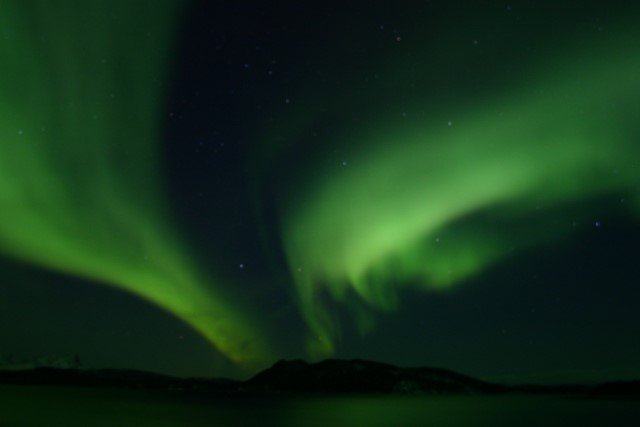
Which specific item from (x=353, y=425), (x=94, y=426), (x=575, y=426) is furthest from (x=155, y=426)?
(x=575, y=426)

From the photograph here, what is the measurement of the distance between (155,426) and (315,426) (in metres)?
13.8

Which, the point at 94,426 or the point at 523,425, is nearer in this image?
the point at 94,426

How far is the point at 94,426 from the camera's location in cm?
4244

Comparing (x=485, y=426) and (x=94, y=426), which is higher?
(x=94, y=426)

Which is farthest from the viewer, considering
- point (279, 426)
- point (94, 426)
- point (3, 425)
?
point (279, 426)

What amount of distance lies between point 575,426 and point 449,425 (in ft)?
36.0

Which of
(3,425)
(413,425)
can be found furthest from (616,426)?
(3,425)

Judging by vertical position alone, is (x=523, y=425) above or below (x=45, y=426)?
below

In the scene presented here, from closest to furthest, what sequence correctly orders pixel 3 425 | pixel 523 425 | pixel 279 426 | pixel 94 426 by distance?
pixel 3 425
pixel 94 426
pixel 279 426
pixel 523 425

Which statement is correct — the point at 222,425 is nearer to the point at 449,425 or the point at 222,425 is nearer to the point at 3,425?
the point at 3,425

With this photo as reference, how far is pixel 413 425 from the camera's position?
4797cm

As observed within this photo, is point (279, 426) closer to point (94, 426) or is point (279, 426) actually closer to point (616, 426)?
point (94, 426)

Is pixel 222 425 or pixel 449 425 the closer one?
pixel 222 425

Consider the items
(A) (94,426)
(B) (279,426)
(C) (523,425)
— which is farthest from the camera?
(C) (523,425)
